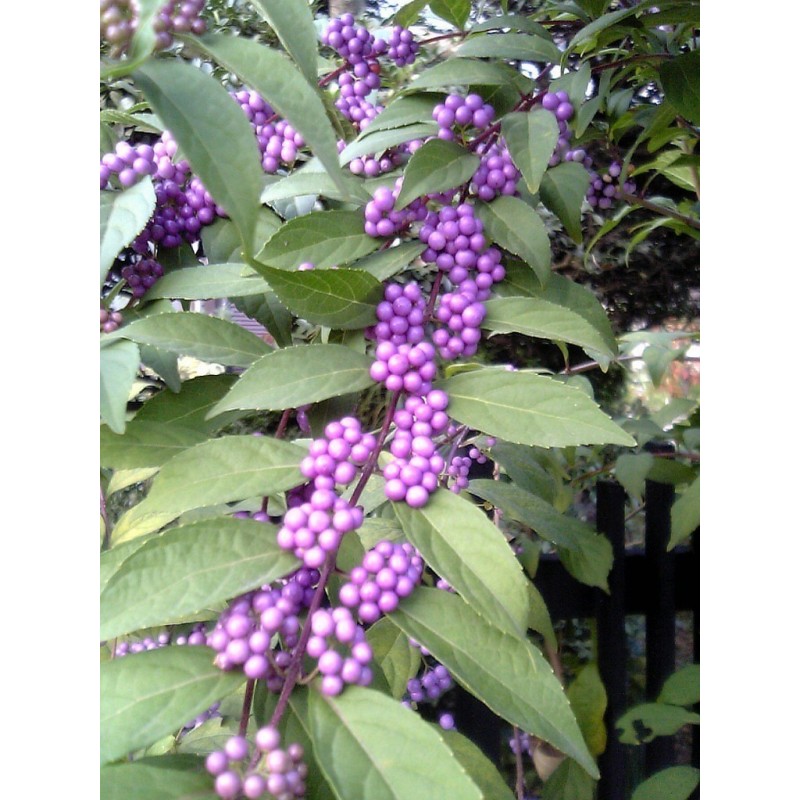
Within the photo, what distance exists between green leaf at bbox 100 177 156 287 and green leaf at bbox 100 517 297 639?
0.18 m

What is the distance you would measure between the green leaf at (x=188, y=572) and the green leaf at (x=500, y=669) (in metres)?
0.09

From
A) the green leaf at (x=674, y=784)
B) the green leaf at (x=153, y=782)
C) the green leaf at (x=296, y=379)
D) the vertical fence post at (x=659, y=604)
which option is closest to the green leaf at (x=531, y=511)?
the green leaf at (x=674, y=784)

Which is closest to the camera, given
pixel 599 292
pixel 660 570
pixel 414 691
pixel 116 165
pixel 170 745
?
pixel 116 165

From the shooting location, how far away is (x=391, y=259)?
0.56 metres

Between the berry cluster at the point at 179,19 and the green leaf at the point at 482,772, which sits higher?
the berry cluster at the point at 179,19

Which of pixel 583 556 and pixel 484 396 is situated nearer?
pixel 484 396

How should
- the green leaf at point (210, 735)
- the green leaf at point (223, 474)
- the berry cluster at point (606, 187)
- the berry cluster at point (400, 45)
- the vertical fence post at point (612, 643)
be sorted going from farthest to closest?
1. the vertical fence post at point (612, 643)
2. the berry cluster at point (606, 187)
3. the berry cluster at point (400, 45)
4. the green leaf at point (210, 735)
5. the green leaf at point (223, 474)

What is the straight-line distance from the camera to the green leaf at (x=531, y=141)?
52cm

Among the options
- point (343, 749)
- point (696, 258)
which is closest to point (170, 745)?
point (343, 749)

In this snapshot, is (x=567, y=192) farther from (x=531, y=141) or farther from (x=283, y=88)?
(x=283, y=88)

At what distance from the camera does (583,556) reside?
44.3 inches

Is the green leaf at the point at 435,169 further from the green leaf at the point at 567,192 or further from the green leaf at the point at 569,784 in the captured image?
the green leaf at the point at 569,784
